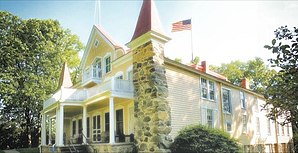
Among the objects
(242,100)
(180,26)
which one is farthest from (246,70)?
(180,26)

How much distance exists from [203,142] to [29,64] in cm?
2362

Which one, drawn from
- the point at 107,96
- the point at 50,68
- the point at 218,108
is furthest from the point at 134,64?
the point at 50,68

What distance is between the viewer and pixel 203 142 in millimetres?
11953

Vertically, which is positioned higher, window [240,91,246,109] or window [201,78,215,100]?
window [201,78,215,100]

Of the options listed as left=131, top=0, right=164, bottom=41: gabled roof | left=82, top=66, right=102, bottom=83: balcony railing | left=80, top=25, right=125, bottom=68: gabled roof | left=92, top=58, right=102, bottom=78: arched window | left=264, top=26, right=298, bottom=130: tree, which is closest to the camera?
left=264, top=26, right=298, bottom=130: tree

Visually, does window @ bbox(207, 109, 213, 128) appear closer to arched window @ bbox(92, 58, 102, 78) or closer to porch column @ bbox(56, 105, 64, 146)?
arched window @ bbox(92, 58, 102, 78)

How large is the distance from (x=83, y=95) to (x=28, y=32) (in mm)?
15797

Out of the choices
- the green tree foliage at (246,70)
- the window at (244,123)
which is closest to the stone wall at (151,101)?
the window at (244,123)

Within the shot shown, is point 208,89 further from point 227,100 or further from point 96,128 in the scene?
point 96,128

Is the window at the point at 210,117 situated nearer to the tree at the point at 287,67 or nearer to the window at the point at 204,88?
the window at the point at 204,88

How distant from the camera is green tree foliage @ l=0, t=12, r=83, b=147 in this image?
27078 mm

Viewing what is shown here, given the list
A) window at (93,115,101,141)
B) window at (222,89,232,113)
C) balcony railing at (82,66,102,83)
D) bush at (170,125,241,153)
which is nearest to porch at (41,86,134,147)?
window at (93,115,101,141)

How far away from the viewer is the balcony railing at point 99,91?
566 inches

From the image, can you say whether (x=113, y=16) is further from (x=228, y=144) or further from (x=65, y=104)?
(x=228, y=144)
